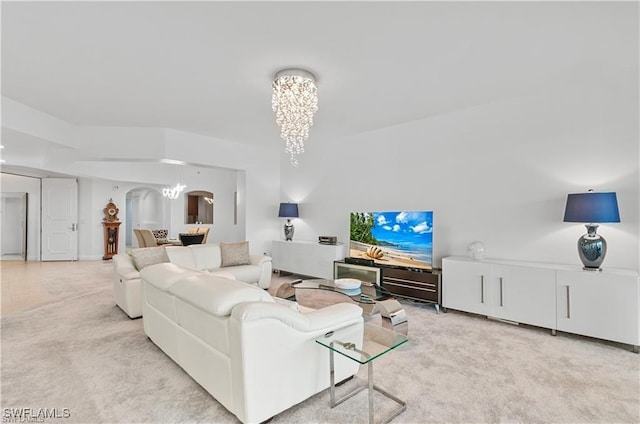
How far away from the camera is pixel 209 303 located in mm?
1896

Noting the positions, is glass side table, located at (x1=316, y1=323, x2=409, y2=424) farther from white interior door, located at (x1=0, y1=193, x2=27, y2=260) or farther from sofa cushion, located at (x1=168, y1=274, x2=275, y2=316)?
white interior door, located at (x1=0, y1=193, x2=27, y2=260)

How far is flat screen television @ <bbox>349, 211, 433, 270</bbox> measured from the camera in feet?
14.0

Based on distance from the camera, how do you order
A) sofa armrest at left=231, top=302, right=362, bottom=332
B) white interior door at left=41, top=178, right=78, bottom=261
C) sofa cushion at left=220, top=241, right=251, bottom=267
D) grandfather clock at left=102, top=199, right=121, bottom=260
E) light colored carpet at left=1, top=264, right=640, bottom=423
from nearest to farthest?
sofa armrest at left=231, top=302, right=362, bottom=332
light colored carpet at left=1, top=264, right=640, bottom=423
sofa cushion at left=220, top=241, right=251, bottom=267
white interior door at left=41, top=178, right=78, bottom=261
grandfather clock at left=102, top=199, right=121, bottom=260

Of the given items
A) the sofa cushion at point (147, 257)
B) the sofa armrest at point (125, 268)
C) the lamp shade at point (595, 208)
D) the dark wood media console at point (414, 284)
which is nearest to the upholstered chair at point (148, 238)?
the sofa armrest at point (125, 268)

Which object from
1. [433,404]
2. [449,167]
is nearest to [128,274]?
[433,404]

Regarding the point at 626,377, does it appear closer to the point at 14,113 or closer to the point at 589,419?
the point at 589,419

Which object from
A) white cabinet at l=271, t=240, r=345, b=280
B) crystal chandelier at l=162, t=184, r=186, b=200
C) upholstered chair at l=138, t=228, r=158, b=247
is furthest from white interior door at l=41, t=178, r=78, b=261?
white cabinet at l=271, t=240, r=345, b=280

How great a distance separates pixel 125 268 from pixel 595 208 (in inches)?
206

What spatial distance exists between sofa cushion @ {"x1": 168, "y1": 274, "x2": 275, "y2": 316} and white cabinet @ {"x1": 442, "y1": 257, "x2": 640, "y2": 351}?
278 cm

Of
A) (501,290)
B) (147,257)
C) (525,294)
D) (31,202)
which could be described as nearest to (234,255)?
(147,257)

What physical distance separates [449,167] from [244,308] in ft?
12.1

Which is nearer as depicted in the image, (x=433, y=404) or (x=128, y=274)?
(x=433, y=404)

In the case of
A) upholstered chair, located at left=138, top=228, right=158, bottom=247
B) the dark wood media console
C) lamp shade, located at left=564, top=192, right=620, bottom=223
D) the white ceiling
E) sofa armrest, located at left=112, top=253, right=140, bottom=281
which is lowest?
the dark wood media console

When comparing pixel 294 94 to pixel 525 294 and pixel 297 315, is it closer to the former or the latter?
pixel 297 315
